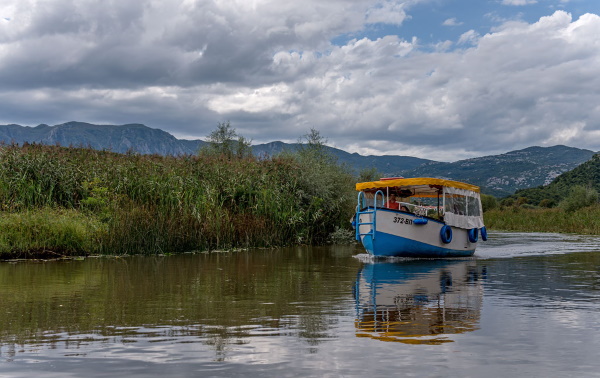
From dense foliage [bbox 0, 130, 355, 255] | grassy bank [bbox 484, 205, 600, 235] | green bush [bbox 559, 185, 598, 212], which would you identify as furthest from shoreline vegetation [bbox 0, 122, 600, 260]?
green bush [bbox 559, 185, 598, 212]

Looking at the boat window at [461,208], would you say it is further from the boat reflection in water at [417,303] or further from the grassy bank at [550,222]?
the grassy bank at [550,222]

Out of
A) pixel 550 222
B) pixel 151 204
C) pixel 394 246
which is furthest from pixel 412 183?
pixel 550 222

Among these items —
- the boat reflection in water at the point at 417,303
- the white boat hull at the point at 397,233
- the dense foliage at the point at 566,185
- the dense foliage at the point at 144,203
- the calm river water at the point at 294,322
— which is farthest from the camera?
the dense foliage at the point at 566,185

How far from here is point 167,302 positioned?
1119 cm

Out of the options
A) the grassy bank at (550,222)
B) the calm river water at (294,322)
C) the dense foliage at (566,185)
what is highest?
the dense foliage at (566,185)

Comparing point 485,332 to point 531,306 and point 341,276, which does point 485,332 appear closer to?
point 531,306

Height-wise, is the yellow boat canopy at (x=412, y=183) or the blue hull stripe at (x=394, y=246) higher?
the yellow boat canopy at (x=412, y=183)

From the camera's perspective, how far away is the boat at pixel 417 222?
71.8 feet

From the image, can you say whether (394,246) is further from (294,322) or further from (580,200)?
(580,200)

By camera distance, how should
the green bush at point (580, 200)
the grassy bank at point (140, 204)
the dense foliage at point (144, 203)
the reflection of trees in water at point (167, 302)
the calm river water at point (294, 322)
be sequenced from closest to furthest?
the calm river water at point (294, 322)
the reflection of trees in water at point (167, 302)
the grassy bank at point (140, 204)
the dense foliage at point (144, 203)
the green bush at point (580, 200)

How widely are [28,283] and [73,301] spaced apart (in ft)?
10.7

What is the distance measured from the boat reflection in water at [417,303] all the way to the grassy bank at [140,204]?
776cm

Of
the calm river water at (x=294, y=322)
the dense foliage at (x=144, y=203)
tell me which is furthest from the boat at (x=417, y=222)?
the dense foliage at (x=144, y=203)

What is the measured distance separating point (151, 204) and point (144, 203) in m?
0.25
